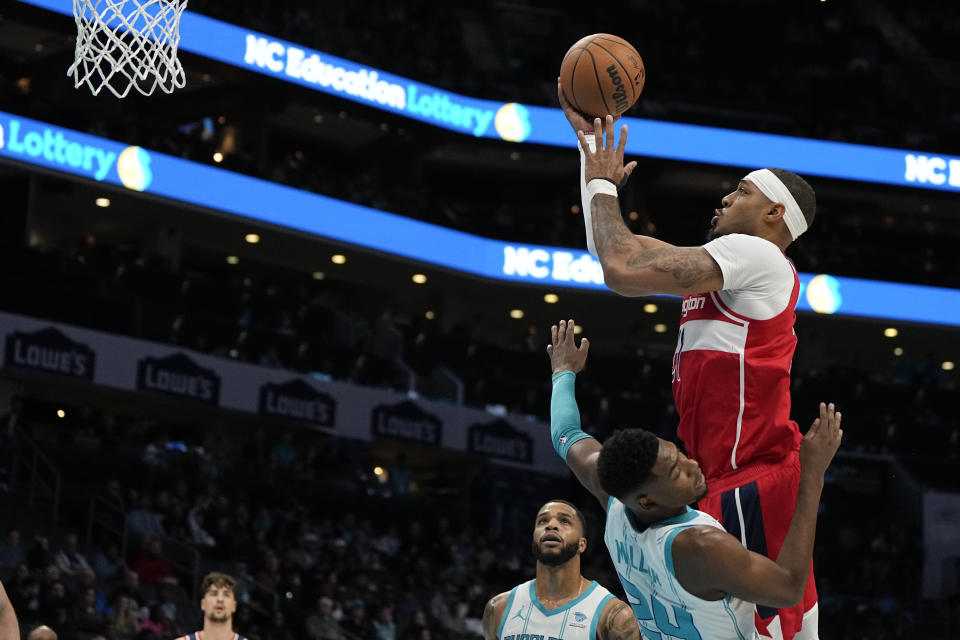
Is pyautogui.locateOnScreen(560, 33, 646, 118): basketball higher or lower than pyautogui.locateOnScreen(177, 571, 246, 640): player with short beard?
higher

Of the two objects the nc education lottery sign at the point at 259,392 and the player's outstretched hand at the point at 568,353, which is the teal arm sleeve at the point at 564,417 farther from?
the nc education lottery sign at the point at 259,392

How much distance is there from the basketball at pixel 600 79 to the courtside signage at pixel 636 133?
23.0 metres

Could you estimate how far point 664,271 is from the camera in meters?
4.39

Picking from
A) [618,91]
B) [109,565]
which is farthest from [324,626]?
[618,91]

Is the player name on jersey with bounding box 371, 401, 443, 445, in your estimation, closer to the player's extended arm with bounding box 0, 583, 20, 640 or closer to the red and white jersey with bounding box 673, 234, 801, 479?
the player's extended arm with bounding box 0, 583, 20, 640

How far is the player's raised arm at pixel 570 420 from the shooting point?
450 centimetres

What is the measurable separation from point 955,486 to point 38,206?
62.8 feet

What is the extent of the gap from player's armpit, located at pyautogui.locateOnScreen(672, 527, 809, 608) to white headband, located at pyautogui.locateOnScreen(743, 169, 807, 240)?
1.24 meters

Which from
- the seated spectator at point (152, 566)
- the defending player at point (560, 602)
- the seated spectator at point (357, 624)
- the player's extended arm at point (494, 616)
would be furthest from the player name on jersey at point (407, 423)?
the defending player at point (560, 602)

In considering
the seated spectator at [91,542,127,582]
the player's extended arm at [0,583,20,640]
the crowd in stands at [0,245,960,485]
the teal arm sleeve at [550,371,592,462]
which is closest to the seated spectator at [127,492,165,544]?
the seated spectator at [91,542,127,582]

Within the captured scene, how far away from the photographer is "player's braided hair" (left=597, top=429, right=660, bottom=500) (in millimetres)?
4004

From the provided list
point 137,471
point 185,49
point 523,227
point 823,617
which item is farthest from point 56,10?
point 823,617

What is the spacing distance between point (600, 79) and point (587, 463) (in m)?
1.47

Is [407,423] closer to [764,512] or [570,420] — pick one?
[570,420]
